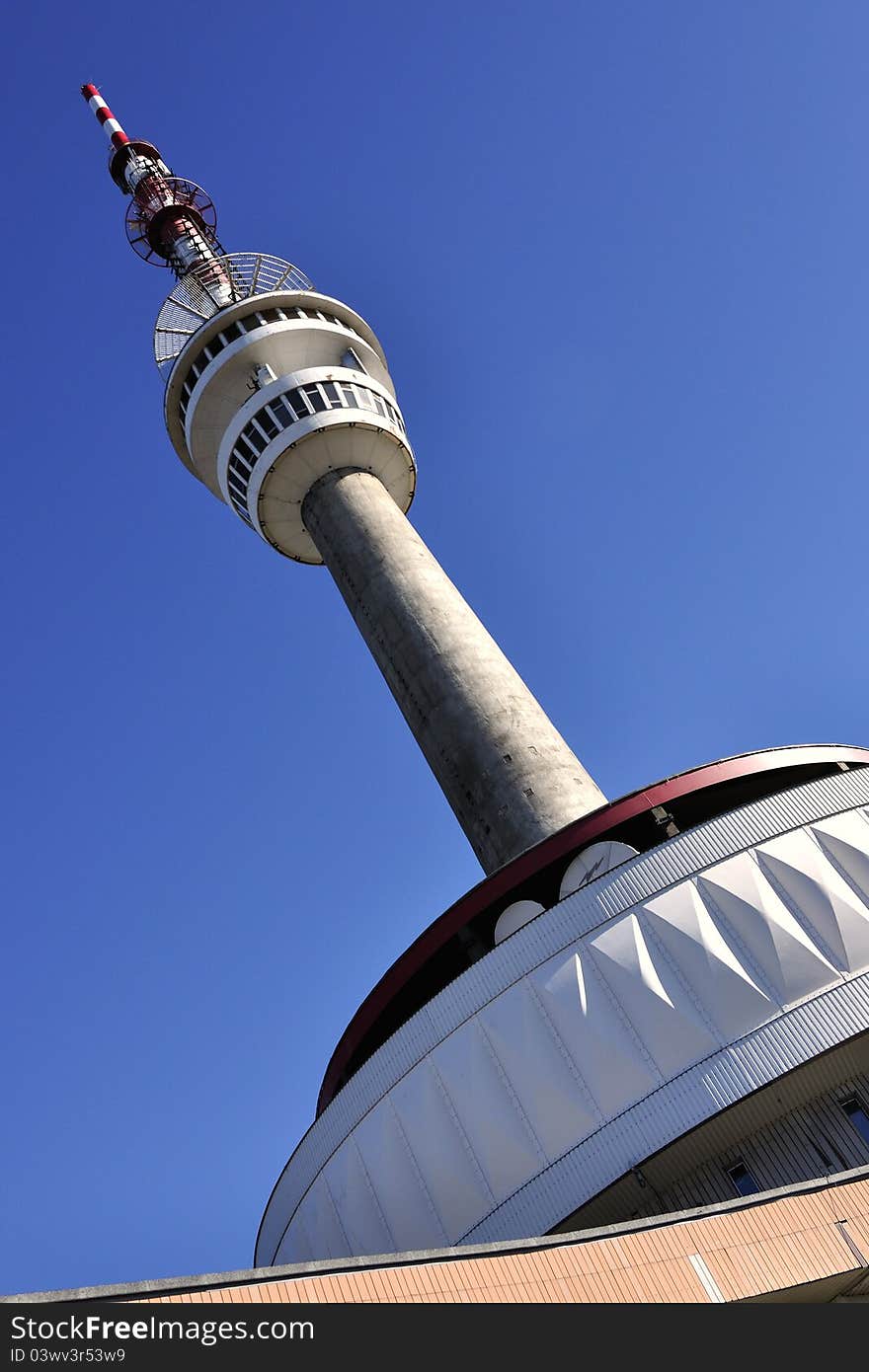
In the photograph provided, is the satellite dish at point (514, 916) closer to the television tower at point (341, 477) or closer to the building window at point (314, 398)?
the television tower at point (341, 477)

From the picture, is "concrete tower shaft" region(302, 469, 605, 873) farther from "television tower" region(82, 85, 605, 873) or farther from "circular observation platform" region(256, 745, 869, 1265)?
"circular observation platform" region(256, 745, 869, 1265)

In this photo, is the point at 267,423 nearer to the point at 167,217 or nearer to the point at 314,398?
the point at 314,398

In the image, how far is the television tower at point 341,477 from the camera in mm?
34375

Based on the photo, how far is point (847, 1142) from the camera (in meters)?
21.6

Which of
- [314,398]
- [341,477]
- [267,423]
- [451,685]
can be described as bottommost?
[451,685]

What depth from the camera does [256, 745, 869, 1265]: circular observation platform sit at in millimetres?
21891

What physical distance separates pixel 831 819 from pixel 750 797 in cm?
353

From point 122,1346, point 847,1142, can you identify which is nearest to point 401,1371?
point 122,1346

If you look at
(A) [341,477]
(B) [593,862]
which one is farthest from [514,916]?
(A) [341,477]

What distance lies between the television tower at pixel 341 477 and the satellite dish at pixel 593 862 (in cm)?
425

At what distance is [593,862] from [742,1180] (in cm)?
812

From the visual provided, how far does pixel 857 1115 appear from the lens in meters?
21.9

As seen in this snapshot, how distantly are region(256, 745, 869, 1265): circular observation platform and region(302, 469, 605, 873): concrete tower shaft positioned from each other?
17.6 feet

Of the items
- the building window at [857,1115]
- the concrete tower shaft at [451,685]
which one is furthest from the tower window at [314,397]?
the building window at [857,1115]
